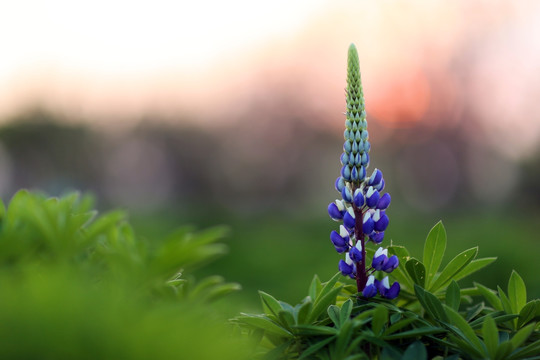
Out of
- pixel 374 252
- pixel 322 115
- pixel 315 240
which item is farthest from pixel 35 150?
pixel 374 252

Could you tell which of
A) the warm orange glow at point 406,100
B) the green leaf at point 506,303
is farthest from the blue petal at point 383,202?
the warm orange glow at point 406,100

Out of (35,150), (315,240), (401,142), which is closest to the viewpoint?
(315,240)

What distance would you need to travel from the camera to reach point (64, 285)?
1114 mm

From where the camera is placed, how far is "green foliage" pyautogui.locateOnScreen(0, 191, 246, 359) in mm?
1048

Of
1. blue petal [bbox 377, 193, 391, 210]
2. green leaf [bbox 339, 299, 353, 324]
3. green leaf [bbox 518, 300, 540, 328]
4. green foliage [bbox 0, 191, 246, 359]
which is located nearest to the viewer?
green foliage [bbox 0, 191, 246, 359]

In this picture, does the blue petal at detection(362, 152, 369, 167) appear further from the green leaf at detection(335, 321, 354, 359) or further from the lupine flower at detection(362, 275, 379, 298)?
the green leaf at detection(335, 321, 354, 359)

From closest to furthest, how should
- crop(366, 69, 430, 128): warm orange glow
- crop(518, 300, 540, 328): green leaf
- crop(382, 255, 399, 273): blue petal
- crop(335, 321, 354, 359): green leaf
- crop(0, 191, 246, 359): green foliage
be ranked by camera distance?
crop(0, 191, 246, 359): green foliage → crop(335, 321, 354, 359): green leaf → crop(518, 300, 540, 328): green leaf → crop(382, 255, 399, 273): blue petal → crop(366, 69, 430, 128): warm orange glow

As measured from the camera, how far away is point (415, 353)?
1.51m

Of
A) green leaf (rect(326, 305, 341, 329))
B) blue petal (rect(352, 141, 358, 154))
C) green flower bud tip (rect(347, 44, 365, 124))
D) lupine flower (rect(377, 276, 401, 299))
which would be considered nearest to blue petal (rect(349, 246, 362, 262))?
lupine flower (rect(377, 276, 401, 299))

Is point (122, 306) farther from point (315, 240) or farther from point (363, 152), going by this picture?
point (315, 240)

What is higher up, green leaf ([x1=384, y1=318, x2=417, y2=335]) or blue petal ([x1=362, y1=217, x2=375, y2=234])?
blue petal ([x1=362, y1=217, x2=375, y2=234])

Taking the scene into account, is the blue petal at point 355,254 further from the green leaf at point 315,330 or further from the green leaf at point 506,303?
the green leaf at point 506,303

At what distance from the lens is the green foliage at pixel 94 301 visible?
3.44ft

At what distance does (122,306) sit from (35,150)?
7467 centimetres
